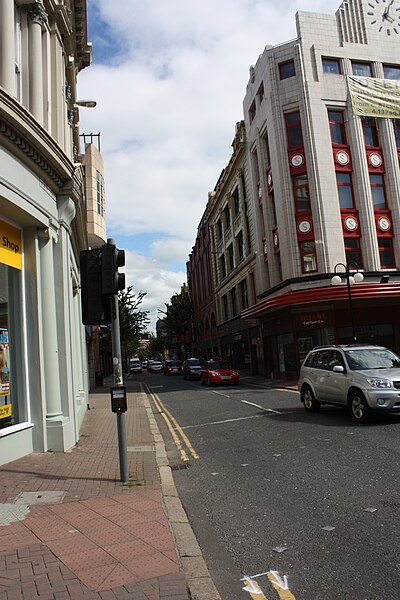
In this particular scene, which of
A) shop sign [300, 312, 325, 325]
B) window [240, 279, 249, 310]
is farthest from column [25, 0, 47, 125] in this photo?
window [240, 279, 249, 310]

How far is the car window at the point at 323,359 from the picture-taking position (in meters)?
12.4

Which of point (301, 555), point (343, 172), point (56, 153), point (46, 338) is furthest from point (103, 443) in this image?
point (343, 172)

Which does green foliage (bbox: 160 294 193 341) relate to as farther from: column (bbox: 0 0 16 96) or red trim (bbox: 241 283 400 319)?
column (bbox: 0 0 16 96)

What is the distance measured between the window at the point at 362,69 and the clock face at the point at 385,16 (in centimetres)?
266

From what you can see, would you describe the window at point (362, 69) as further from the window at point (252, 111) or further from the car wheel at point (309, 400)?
the car wheel at point (309, 400)

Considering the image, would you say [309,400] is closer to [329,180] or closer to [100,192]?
[329,180]

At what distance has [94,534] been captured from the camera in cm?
480

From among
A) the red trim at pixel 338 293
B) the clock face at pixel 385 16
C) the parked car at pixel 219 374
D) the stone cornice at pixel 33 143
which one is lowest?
the parked car at pixel 219 374

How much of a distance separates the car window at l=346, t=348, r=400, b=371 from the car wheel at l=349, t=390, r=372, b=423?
0.70 metres

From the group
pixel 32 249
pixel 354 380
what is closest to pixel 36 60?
pixel 32 249

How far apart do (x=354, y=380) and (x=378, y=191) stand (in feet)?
70.7

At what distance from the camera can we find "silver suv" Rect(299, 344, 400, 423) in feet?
33.1

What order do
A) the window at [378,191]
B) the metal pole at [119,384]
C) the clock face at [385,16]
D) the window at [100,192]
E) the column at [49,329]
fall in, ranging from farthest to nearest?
the clock face at [385,16] < the window at [378,191] < the window at [100,192] < the column at [49,329] < the metal pole at [119,384]

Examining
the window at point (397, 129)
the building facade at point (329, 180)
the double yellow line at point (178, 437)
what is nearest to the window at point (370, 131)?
the building facade at point (329, 180)
